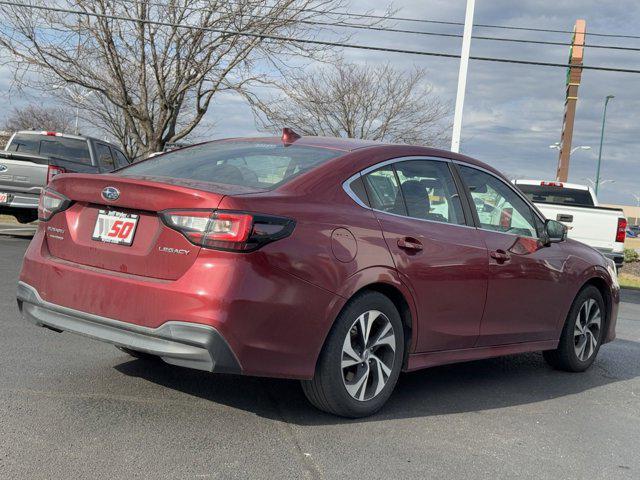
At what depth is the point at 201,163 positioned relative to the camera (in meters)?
4.66

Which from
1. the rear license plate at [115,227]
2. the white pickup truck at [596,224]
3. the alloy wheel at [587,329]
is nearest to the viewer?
the rear license plate at [115,227]

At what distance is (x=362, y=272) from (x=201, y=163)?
129 cm

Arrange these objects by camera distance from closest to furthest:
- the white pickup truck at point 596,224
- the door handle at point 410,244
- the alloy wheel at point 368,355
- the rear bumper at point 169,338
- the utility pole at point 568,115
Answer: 1. the rear bumper at point 169,338
2. the alloy wheel at point 368,355
3. the door handle at point 410,244
4. the white pickup truck at point 596,224
5. the utility pole at point 568,115

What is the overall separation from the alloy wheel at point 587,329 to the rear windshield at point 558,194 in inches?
310

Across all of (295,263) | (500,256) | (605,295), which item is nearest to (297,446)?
(295,263)

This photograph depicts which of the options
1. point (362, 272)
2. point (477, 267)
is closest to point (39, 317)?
point (362, 272)

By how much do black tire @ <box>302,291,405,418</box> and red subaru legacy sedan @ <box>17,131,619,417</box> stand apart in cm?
1

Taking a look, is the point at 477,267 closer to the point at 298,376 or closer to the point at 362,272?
the point at 362,272

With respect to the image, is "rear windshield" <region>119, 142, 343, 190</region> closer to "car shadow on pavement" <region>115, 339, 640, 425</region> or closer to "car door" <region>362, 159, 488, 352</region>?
"car door" <region>362, 159, 488, 352</region>

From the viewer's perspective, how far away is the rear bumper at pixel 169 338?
362 centimetres

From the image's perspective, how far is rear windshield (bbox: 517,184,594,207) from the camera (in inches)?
552

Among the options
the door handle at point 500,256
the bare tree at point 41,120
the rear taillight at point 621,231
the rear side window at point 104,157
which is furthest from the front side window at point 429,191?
the bare tree at point 41,120

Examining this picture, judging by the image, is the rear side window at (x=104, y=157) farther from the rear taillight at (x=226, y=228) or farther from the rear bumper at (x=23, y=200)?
the rear taillight at (x=226, y=228)

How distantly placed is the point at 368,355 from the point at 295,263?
32.9 inches
